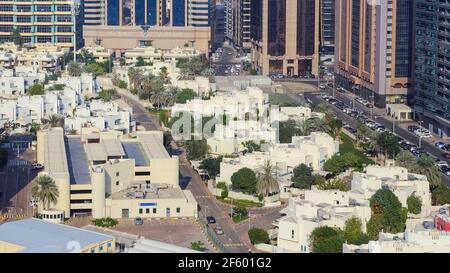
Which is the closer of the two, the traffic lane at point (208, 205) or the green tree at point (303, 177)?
the traffic lane at point (208, 205)

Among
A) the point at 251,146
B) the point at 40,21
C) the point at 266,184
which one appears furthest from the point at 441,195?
the point at 40,21

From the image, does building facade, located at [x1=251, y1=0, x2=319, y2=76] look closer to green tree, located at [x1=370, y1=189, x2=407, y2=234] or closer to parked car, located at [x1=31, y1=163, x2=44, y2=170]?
parked car, located at [x1=31, y1=163, x2=44, y2=170]

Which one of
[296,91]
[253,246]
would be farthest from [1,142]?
A: [296,91]

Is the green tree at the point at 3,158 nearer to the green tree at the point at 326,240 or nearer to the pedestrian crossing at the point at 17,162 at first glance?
the pedestrian crossing at the point at 17,162

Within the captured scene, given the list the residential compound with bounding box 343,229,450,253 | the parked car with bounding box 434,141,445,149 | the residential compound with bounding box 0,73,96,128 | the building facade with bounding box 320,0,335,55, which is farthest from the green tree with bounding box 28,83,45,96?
the residential compound with bounding box 343,229,450,253

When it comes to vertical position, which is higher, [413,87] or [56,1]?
[56,1]

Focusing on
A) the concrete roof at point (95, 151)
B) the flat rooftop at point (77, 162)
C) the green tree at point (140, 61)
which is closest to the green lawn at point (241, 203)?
the concrete roof at point (95, 151)

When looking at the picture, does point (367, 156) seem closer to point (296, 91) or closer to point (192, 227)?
point (192, 227)
